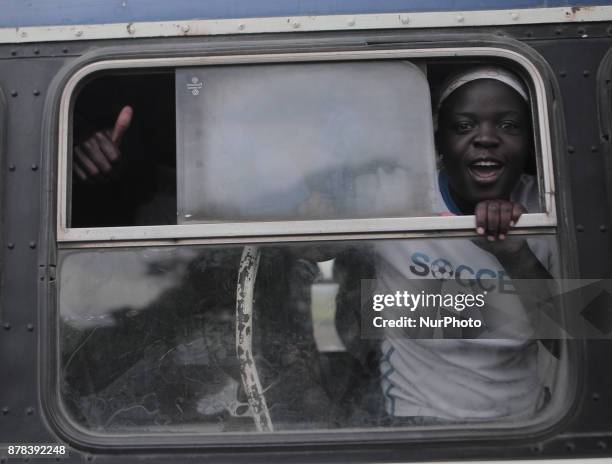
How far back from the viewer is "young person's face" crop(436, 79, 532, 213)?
2125mm

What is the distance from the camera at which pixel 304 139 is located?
6.78ft

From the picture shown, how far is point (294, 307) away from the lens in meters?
2.00

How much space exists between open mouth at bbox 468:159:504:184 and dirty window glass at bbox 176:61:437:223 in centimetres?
18

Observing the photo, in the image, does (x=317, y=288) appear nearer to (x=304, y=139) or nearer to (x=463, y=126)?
(x=304, y=139)

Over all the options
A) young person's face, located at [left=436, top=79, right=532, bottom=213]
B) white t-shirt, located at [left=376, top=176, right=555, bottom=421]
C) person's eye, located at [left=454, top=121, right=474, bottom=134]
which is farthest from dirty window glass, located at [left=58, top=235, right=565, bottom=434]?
person's eye, located at [left=454, top=121, right=474, bottom=134]

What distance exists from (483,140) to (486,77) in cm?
17

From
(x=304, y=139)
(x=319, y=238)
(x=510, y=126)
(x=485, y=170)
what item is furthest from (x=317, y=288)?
(x=510, y=126)

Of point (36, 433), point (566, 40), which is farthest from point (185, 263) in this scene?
point (566, 40)

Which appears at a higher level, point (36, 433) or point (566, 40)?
point (566, 40)

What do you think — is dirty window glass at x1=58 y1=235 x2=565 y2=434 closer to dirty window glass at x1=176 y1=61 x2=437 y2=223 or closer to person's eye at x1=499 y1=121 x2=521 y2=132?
dirty window glass at x1=176 y1=61 x2=437 y2=223

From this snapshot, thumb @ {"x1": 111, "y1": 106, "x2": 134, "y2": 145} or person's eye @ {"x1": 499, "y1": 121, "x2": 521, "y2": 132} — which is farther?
thumb @ {"x1": 111, "y1": 106, "x2": 134, "y2": 145}

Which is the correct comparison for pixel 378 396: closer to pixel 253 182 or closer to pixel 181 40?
pixel 253 182

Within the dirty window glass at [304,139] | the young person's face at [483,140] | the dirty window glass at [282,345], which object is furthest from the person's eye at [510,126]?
the dirty window glass at [282,345]

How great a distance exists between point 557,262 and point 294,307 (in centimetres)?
69
